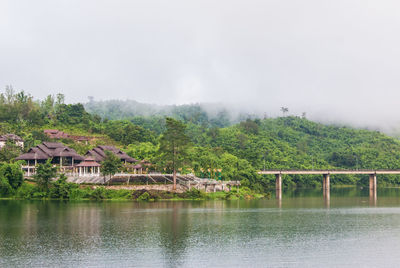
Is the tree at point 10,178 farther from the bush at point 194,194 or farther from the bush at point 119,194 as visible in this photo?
the bush at point 194,194

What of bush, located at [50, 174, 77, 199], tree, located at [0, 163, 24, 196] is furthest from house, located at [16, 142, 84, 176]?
bush, located at [50, 174, 77, 199]

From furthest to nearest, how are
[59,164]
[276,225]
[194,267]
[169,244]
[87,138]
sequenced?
[87,138]
[59,164]
[276,225]
[169,244]
[194,267]

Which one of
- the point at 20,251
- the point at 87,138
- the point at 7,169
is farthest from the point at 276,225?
the point at 87,138

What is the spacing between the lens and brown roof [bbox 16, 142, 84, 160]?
101m

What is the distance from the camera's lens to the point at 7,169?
91188 mm

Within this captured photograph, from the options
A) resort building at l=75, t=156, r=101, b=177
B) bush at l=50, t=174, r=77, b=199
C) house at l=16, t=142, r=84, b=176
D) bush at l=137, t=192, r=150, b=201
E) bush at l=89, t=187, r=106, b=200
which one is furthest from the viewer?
house at l=16, t=142, r=84, b=176

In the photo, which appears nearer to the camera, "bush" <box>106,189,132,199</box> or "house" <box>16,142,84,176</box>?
"bush" <box>106,189,132,199</box>

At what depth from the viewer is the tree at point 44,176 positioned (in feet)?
294

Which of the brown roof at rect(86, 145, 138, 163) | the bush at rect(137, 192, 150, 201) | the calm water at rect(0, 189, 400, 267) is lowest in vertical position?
the calm water at rect(0, 189, 400, 267)

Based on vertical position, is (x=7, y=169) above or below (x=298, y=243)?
above

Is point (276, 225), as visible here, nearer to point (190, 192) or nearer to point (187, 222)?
point (187, 222)

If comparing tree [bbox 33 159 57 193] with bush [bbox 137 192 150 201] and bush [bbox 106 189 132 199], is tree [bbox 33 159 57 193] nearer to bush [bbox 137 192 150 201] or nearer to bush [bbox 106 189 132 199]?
bush [bbox 106 189 132 199]

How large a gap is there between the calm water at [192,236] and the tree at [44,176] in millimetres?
11787

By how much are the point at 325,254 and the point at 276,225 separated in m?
16.8
